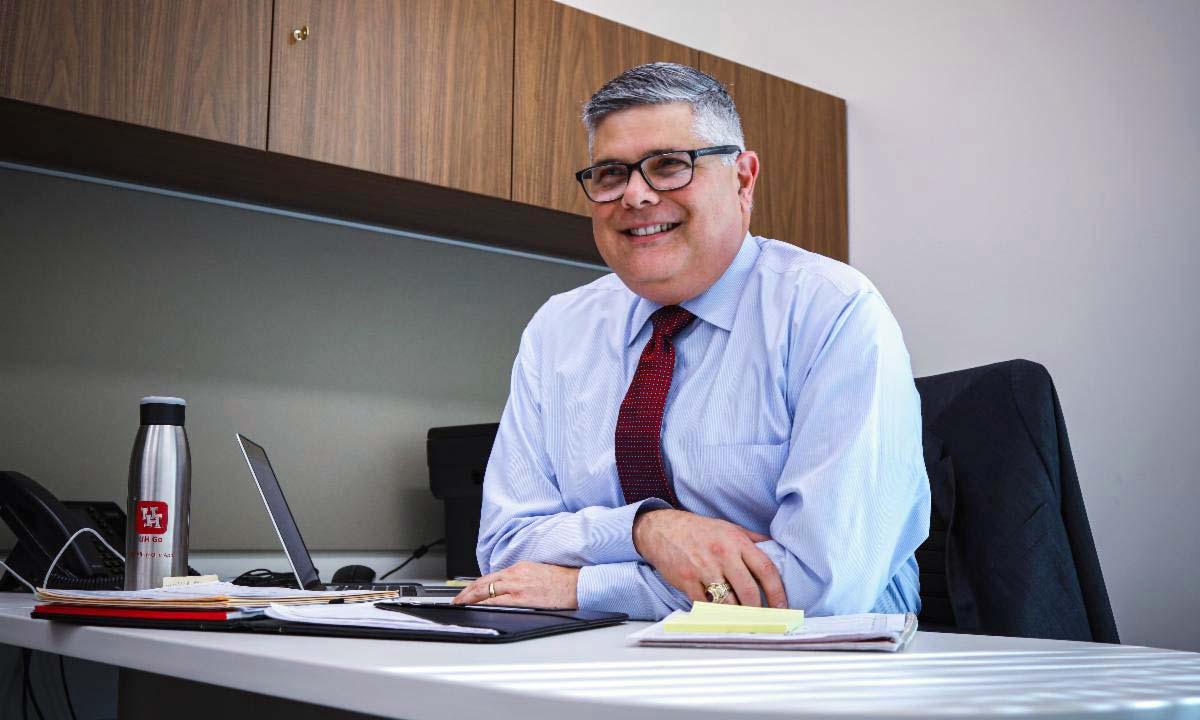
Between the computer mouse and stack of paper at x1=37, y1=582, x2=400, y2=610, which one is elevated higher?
stack of paper at x1=37, y1=582, x2=400, y2=610

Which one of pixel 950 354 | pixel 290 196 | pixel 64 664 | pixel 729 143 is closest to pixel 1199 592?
pixel 950 354

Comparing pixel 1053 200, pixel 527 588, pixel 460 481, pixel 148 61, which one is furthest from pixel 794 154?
pixel 527 588

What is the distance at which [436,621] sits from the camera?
83 cm

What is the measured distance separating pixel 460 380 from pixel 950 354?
1.25m

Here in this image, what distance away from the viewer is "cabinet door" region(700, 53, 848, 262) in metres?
2.73

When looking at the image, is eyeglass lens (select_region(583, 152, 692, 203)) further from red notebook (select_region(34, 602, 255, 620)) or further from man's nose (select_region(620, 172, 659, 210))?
red notebook (select_region(34, 602, 255, 620))

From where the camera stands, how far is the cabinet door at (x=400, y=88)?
2014 millimetres

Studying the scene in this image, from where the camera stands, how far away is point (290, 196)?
2.26 meters

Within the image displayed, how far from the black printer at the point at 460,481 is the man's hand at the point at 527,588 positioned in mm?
1002

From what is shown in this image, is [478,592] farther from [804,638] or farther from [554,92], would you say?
[554,92]

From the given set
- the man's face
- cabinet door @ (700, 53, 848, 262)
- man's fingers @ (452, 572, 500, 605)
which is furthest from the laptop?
cabinet door @ (700, 53, 848, 262)

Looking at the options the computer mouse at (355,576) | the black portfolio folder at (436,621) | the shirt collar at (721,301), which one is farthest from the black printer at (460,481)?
the black portfolio folder at (436,621)

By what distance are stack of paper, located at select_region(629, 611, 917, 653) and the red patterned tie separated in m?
0.54

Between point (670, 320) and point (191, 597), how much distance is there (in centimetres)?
73
